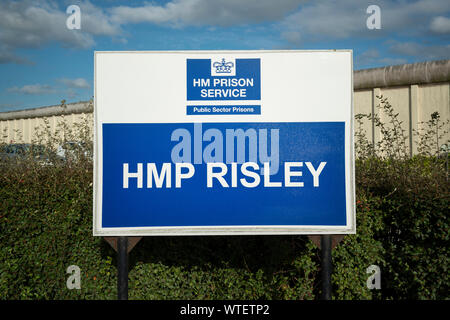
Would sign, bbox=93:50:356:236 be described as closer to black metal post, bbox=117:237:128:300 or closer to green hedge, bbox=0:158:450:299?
black metal post, bbox=117:237:128:300

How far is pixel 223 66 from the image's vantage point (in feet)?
9.21

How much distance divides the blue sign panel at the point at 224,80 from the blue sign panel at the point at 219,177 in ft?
0.81

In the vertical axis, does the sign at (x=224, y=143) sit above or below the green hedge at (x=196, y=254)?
above

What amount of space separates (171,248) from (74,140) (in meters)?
2.16

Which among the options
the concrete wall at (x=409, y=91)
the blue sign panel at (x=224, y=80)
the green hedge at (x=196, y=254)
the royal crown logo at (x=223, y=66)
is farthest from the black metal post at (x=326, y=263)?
the concrete wall at (x=409, y=91)

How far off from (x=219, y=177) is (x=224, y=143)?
279 mm

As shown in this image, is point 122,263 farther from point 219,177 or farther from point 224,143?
point 224,143

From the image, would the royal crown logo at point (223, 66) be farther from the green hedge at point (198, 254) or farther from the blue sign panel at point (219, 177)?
the green hedge at point (198, 254)

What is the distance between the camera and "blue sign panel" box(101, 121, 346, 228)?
2.74m

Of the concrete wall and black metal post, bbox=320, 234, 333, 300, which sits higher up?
the concrete wall

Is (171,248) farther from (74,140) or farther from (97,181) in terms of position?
(74,140)

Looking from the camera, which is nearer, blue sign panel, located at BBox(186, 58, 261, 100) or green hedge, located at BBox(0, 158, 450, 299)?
blue sign panel, located at BBox(186, 58, 261, 100)

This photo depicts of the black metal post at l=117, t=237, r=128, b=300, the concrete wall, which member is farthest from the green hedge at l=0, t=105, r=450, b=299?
the concrete wall

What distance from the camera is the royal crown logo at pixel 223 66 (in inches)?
110
